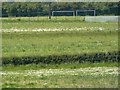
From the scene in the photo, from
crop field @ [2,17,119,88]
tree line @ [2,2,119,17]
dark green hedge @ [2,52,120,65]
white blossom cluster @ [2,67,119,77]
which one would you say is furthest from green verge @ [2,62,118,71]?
tree line @ [2,2,119,17]

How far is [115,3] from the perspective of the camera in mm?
94500

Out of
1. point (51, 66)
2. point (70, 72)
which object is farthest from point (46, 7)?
point (70, 72)

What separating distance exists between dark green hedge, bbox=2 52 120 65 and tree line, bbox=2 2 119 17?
66.5 metres

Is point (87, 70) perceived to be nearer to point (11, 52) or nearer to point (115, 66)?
point (115, 66)

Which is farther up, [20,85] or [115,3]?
[20,85]

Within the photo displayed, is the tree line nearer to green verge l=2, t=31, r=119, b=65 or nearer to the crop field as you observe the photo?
green verge l=2, t=31, r=119, b=65

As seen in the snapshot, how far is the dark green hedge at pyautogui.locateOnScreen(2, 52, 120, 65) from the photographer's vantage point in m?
25.5

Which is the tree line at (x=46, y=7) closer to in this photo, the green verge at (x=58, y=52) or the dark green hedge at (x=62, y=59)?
the green verge at (x=58, y=52)

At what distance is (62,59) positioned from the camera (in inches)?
1040

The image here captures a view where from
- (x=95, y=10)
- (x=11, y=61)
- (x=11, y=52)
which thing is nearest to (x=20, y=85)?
(x=11, y=61)

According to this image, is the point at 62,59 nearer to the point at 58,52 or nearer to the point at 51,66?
the point at 58,52

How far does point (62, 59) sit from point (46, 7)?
3062 inches

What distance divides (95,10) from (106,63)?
259ft

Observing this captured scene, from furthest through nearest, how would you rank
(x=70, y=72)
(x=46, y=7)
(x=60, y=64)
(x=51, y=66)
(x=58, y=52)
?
(x=46, y=7), (x=58, y=52), (x=60, y=64), (x=51, y=66), (x=70, y=72)
